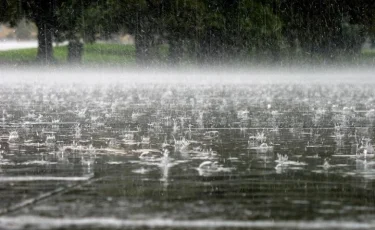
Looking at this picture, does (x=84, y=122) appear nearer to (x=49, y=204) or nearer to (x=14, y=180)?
(x=14, y=180)

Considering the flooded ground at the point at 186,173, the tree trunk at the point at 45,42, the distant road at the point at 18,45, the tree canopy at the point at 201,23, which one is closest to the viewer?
the flooded ground at the point at 186,173

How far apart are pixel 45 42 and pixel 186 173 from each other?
4239 centimetres

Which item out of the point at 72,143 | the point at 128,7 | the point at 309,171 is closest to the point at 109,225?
the point at 309,171

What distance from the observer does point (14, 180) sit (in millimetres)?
5859

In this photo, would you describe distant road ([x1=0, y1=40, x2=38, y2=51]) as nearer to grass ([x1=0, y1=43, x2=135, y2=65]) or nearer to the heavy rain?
grass ([x1=0, y1=43, x2=135, y2=65])

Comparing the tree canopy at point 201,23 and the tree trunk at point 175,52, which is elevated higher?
the tree canopy at point 201,23

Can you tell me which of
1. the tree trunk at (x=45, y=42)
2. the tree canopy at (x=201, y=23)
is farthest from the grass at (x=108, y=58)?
the tree canopy at (x=201, y=23)

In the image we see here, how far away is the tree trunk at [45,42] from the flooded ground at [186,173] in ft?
117

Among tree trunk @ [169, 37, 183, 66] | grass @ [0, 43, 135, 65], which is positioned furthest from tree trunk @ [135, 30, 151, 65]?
grass @ [0, 43, 135, 65]

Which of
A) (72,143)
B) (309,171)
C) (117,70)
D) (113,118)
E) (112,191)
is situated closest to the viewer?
(112,191)

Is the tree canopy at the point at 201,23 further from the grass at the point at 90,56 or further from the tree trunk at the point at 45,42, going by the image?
the grass at the point at 90,56

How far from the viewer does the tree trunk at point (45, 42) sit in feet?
156

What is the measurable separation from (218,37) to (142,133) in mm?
38388

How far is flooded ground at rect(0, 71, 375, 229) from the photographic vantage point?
4.38 metres
